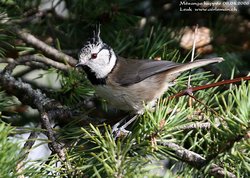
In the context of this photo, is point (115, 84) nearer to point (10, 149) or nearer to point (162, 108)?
point (162, 108)

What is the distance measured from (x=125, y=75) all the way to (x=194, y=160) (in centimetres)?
98

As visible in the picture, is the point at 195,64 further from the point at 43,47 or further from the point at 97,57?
the point at 43,47

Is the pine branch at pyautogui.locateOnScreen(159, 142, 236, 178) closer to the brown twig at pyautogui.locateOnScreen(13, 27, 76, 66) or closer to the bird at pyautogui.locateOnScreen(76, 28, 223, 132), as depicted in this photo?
the bird at pyautogui.locateOnScreen(76, 28, 223, 132)

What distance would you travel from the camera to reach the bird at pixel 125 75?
2340mm

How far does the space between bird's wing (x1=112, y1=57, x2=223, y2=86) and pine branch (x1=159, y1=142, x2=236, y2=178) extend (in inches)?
27.2

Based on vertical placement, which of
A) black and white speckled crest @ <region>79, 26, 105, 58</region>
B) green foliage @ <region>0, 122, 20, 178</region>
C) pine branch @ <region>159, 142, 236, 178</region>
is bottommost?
pine branch @ <region>159, 142, 236, 178</region>

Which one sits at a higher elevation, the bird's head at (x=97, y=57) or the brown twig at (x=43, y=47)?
the brown twig at (x=43, y=47)

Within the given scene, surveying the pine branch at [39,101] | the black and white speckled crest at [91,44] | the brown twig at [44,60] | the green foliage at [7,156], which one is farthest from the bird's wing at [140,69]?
the green foliage at [7,156]

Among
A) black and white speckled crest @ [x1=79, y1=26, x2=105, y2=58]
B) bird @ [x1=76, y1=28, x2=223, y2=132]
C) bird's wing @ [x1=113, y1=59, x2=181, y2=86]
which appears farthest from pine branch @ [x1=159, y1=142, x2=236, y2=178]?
black and white speckled crest @ [x1=79, y1=26, x2=105, y2=58]

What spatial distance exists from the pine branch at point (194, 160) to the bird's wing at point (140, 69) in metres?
0.69

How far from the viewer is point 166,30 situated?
2.61m

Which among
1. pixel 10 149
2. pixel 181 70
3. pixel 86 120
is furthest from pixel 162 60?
pixel 10 149

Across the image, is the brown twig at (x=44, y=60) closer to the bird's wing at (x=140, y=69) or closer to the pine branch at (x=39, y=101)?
the pine branch at (x=39, y=101)

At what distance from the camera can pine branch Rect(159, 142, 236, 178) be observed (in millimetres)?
1559
